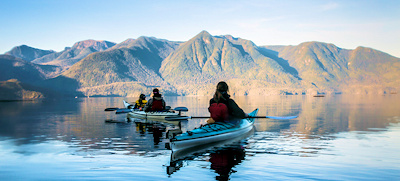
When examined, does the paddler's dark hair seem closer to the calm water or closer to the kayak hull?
the kayak hull

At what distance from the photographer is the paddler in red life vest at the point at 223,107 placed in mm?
18188

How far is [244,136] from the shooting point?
23312mm

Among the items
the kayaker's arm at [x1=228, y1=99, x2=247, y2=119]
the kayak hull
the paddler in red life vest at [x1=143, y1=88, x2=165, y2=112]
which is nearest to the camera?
the kayak hull

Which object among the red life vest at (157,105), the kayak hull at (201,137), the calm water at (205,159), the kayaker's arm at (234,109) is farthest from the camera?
the red life vest at (157,105)

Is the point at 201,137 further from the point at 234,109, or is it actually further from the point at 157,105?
the point at 157,105

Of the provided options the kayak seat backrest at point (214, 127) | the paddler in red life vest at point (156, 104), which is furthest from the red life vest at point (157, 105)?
the kayak seat backrest at point (214, 127)

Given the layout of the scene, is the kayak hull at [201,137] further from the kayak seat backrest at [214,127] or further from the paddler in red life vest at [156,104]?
the paddler in red life vest at [156,104]

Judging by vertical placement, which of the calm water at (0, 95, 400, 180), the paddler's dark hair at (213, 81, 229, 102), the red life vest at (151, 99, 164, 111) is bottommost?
the calm water at (0, 95, 400, 180)

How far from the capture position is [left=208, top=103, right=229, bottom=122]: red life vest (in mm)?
18797

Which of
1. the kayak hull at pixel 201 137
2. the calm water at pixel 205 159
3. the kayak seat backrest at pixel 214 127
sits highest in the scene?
the kayak seat backrest at pixel 214 127

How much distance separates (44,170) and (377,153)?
16.1 m

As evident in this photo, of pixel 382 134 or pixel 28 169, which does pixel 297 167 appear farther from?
pixel 382 134

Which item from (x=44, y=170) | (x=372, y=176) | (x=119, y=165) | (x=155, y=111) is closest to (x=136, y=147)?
(x=119, y=165)

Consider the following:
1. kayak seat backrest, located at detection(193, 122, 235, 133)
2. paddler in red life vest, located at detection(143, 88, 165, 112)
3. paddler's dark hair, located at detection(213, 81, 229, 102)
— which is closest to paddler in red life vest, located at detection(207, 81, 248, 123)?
paddler's dark hair, located at detection(213, 81, 229, 102)
